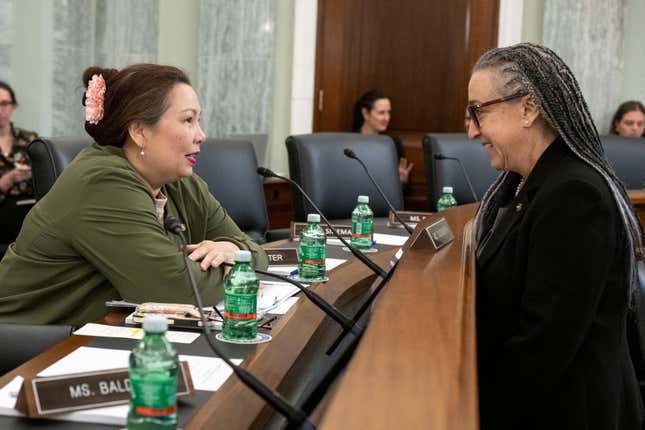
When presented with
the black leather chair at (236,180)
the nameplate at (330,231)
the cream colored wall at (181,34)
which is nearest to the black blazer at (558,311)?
the nameplate at (330,231)

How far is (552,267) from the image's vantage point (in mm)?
1733

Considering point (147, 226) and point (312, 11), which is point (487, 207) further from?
point (312, 11)

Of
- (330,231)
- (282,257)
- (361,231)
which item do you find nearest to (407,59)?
(330,231)

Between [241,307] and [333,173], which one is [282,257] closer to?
[241,307]

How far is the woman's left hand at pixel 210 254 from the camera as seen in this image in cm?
239

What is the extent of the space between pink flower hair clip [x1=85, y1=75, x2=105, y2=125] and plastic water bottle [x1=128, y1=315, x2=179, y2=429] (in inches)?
53.0

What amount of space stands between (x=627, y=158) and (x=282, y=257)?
2966 mm

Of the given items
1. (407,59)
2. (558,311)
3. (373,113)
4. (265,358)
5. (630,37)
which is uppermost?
(630,37)

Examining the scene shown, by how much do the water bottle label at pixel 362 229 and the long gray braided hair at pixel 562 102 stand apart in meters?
1.25

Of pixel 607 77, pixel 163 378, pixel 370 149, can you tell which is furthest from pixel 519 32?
pixel 163 378

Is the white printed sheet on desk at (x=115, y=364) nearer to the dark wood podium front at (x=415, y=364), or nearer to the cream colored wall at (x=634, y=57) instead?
the dark wood podium front at (x=415, y=364)

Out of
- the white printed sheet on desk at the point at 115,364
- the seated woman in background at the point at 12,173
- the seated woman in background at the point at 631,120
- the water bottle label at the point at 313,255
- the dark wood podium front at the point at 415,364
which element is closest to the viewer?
the dark wood podium front at the point at 415,364

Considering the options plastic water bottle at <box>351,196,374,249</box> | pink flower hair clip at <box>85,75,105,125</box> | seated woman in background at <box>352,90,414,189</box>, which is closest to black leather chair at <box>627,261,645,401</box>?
plastic water bottle at <box>351,196,374,249</box>

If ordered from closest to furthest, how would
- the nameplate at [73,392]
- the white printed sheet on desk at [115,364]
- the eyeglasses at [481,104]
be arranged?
the nameplate at [73,392]
the white printed sheet on desk at [115,364]
the eyeglasses at [481,104]
